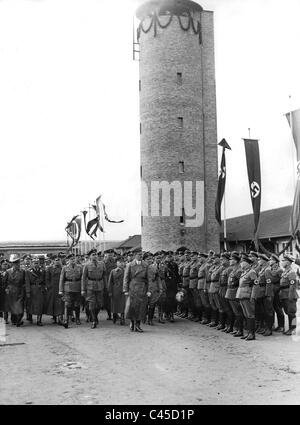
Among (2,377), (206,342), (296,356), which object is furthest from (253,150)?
(2,377)

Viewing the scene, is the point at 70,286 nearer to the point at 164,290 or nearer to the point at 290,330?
the point at 164,290

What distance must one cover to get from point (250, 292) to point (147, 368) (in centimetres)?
403

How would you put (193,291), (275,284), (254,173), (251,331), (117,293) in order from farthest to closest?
1. (254,173)
2. (193,291)
3. (117,293)
4. (275,284)
5. (251,331)

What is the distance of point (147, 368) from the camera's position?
9008mm

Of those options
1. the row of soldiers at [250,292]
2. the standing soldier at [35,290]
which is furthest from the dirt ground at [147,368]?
the standing soldier at [35,290]

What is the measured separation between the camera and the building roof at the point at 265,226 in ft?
108

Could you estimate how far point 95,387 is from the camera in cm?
775

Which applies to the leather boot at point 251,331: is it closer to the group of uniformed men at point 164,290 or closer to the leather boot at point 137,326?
the group of uniformed men at point 164,290

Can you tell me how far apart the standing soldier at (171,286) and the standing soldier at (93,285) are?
1949 millimetres

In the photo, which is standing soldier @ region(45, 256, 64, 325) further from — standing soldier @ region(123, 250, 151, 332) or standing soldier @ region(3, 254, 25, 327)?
standing soldier @ region(123, 250, 151, 332)

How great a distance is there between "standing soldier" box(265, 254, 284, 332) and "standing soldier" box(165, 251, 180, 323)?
3.46m

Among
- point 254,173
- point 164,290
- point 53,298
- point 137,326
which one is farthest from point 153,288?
point 254,173

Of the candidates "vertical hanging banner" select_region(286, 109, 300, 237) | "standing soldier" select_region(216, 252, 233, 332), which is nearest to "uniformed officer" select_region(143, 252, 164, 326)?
"standing soldier" select_region(216, 252, 233, 332)
